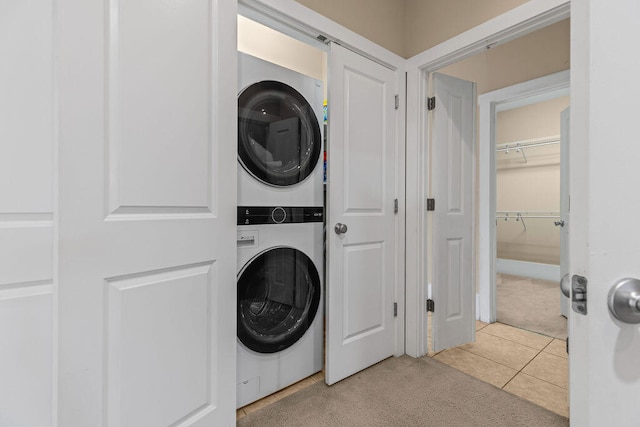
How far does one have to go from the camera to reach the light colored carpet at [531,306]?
2.56 m

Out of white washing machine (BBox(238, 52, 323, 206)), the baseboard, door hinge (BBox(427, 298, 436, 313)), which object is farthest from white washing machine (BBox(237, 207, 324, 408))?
the baseboard

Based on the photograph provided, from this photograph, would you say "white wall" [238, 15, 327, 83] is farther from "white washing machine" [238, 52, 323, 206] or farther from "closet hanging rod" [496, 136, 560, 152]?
"closet hanging rod" [496, 136, 560, 152]

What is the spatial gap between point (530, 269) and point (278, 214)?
177 inches

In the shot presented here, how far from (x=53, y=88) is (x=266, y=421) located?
154cm

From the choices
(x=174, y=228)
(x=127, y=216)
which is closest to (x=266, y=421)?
(x=174, y=228)

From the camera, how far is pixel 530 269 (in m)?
4.39

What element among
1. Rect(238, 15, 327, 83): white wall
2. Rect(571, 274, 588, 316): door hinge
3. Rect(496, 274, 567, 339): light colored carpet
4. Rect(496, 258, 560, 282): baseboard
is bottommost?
Rect(496, 274, 567, 339): light colored carpet

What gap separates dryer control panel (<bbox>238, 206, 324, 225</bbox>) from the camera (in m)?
1.44

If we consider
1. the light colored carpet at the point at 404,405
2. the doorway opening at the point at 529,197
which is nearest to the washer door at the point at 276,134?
the light colored carpet at the point at 404,405

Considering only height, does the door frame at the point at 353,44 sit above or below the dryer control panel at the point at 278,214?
above

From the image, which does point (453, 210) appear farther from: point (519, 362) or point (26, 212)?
point (26, 212)

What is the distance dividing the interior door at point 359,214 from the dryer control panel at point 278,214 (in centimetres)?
10

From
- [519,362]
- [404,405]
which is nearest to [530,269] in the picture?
[519,362]

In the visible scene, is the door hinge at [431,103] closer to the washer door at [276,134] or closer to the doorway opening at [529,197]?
the washer door at [276,134]
